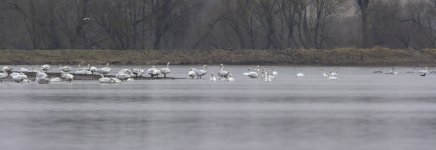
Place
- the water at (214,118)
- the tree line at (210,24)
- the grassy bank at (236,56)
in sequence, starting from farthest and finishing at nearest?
the tree line at (210,24), the grassy bank at (236,56), the water at (214,118)

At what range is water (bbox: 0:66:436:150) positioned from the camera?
49.4ft

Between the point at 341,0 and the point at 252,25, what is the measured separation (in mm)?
7362

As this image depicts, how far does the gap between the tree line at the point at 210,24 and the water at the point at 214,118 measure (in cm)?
3011

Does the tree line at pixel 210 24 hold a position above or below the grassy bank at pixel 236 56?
above

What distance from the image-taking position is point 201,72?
3853 centimetres

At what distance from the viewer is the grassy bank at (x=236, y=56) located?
56312 millimetres

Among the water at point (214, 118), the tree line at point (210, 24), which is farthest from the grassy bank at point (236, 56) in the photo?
the water at point (214, 118)

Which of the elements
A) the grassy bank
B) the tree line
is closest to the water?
the grassy bank

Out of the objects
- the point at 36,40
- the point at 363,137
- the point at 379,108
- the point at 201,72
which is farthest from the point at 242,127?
the point at 36,40

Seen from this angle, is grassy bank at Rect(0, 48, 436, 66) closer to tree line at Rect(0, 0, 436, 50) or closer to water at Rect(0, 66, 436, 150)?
tree line at Rect(0, 0, 436, 50)

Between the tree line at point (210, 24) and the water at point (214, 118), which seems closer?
the water at point (214, 118)

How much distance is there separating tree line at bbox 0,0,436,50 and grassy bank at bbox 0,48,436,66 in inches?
112

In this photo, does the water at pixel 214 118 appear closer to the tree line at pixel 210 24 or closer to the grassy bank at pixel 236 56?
the grassy bank at pixel 236 56

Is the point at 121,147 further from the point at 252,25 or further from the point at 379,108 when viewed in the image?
the point at 252,25
